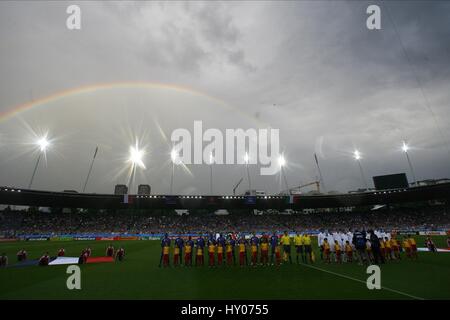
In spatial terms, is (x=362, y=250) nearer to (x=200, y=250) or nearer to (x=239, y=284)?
(x=239, y=284)

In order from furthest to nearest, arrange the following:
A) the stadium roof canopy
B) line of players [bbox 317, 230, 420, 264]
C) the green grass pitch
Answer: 1. the stadium roof canopy
2. line of players [bbox 317, 230, 420, 264]
3. the green grass pitch

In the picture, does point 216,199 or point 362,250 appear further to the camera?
point 216,199

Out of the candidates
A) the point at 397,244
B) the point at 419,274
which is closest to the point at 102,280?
the point at 419,274

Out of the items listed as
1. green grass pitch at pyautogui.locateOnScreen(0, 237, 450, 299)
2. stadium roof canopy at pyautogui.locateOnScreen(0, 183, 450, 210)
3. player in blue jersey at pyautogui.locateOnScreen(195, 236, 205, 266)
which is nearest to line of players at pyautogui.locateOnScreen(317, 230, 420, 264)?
green grass pitch at pyautogui.locateOnScreen(0, 237, 450, 299)

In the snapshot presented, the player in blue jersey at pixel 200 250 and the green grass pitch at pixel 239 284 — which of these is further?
the player in blue jersey at pixel 200 250

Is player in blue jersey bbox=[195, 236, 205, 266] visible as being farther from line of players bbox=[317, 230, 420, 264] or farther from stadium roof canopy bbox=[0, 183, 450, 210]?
stadium roof canopy bbox=[0, 183, 450, 210]

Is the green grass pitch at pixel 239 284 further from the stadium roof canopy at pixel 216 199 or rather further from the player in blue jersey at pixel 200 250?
the stadium roof canopy at pixel 216 199

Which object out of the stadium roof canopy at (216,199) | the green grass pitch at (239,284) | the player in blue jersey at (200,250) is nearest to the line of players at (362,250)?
the green grass pitch at (239,284)

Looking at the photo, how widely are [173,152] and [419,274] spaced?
1894 inches

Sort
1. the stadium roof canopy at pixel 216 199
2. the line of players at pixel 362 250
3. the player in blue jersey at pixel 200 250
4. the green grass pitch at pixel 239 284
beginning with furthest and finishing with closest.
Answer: the stadium roof canopy at pixel 216 199, the player in blue jersey at pixel 200 250, the line of players at pixel 362 250, the green grass pitch at pixel 239 284

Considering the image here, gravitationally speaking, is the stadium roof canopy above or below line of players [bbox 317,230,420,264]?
above

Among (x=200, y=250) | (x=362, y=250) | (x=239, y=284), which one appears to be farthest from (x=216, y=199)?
(x=239, y=284)

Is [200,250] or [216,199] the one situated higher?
[216,199]
